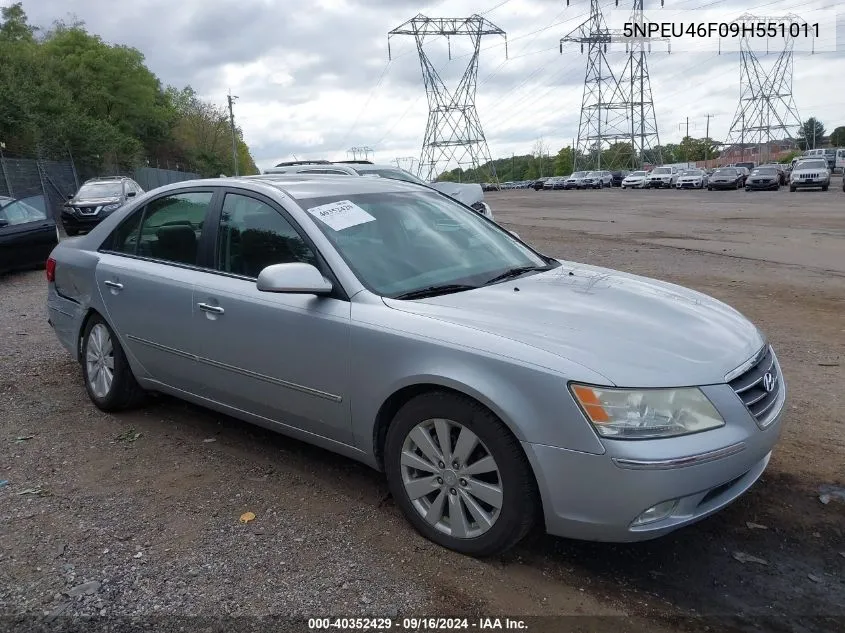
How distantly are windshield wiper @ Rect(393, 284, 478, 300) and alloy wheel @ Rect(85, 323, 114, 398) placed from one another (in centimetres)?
242

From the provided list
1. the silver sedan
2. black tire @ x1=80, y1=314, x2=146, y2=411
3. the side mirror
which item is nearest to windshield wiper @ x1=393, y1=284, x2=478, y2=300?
the silver sedan

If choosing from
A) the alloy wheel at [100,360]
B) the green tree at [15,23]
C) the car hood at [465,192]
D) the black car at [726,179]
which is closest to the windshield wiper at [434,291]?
the alloy wheel at [100,360]

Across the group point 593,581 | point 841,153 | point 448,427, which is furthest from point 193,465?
point 841,153

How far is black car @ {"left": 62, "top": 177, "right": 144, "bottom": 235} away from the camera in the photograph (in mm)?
20391

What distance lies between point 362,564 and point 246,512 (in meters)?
0.79

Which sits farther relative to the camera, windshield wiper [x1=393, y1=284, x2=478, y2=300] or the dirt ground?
windshield wiper [x1=393, y1=284, x2=478, y2=300]

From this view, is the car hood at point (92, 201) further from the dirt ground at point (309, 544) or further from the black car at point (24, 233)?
the dirt ground at point (309, 544)

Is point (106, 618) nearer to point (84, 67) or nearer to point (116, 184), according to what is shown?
point (116, 184)

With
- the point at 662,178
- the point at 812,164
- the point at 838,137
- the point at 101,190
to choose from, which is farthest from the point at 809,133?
the point at 101,190

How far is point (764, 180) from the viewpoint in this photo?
41906mm

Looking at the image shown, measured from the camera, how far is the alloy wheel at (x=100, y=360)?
4938mm

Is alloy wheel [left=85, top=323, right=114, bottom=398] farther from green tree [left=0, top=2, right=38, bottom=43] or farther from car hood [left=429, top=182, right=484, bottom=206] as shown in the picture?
green tree [left=0, top=2, right=38, bottom=43]

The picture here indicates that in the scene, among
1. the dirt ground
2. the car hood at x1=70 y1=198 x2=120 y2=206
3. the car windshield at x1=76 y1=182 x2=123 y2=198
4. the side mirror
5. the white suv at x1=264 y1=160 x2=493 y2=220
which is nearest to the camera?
the dirt ground

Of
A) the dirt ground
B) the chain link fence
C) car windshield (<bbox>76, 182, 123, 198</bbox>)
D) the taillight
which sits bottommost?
the dirt ground
